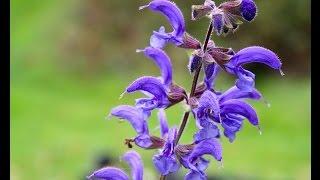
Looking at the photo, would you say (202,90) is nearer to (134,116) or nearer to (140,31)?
(134,116)

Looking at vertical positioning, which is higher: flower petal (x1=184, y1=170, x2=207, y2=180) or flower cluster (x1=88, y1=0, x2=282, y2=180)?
flower cluster (x1=88, y1=0, x2=282, y2=180)

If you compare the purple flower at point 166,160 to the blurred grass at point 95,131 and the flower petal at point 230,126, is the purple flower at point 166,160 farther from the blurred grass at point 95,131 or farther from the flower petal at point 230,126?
the blurred grass at point 95,131

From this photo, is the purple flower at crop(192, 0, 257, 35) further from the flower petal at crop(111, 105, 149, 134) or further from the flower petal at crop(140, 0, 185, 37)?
the flower petal at crop(111, 105, 149, 134)

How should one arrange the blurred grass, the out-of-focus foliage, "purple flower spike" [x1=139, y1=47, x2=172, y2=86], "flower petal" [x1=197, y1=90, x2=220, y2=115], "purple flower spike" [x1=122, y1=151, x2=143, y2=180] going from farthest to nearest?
the out-of-focus foliage, the blurred grass, "purple flower spike" [x1=122, y1=151, x2=143, y2=180], "purple flower spike" [x1=139, y1=47, x2=172, y2=86], "flower petal" [x1=197, y1=90, x2=220, y2=115]

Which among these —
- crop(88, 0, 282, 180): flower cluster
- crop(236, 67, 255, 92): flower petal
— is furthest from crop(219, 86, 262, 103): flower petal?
crop(236, 67, 255, 92): flower petal

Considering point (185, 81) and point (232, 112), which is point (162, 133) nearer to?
point (232, 112)

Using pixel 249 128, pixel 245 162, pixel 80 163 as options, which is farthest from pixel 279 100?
pixel 80 163

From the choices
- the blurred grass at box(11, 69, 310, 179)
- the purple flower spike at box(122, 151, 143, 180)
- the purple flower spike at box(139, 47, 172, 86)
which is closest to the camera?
the purple flower spike at box(139, 47, 172, 86)
